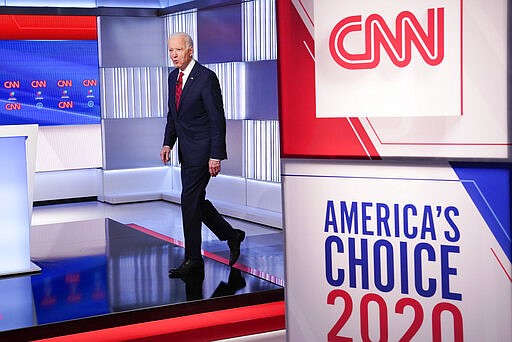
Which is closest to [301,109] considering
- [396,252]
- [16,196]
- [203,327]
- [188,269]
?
[396,252]

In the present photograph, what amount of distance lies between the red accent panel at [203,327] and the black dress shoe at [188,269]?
54cm

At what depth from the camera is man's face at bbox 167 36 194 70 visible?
13.4 ft

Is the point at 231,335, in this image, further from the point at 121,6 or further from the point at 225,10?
the point at 121,6

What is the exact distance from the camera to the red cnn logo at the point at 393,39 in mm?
1500

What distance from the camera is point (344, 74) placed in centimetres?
161

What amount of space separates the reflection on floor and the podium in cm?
12

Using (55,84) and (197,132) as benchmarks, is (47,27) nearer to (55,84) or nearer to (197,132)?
(55,84)

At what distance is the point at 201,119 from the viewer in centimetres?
414

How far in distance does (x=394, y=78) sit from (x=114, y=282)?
2.94 m

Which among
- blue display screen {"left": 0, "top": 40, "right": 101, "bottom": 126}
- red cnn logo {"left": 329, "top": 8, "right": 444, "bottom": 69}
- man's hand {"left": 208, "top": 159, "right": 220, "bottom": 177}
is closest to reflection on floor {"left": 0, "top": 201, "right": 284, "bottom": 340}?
man's hand {"left": 208, "top": 159, "right": 220, "bottom": 177}

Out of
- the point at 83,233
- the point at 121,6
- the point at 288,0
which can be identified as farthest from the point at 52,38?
the point at 288,0

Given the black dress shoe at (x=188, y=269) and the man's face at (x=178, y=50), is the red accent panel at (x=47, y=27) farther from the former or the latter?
the black dress shoe at (x=188, y=269)

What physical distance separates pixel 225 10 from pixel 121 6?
1.66 m

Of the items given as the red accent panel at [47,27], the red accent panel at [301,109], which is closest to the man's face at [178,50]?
the red accent panel at [301,109]
